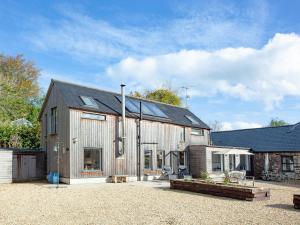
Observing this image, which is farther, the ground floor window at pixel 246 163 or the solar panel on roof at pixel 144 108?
the ground floor window at pixel 246 163

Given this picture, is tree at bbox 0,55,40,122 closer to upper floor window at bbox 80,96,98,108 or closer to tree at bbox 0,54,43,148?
tree at bbox 0,54,43,148

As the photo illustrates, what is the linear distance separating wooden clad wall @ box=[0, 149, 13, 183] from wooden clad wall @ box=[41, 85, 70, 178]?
2383 mm

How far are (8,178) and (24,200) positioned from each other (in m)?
8.32

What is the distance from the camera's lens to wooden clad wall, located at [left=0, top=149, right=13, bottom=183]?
66.7 ft

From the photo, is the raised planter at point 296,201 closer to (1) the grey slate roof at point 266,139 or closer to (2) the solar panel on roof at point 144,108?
(2) the solar panel on roof at point 144,108

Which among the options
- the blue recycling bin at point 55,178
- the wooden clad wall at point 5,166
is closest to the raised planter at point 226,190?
the blue recycling bin at point 55,178

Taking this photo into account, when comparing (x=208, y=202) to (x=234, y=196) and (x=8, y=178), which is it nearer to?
(x=234, y=196)

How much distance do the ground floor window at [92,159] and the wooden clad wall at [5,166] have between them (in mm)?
4642

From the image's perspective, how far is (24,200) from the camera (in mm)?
13109

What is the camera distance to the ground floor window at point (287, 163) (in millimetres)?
25727

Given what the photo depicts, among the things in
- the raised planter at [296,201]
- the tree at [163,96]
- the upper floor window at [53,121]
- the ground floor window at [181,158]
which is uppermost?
the tree at [163,96]

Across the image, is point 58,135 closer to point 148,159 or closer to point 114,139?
point 114,139

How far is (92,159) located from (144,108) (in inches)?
238

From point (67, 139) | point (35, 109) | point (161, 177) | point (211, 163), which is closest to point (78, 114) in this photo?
point (67, 139)
